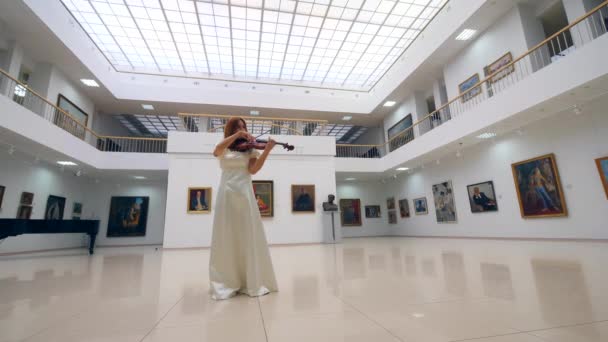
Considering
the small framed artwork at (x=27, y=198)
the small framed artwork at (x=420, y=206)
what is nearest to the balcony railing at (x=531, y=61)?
the small framed artwork at (x=420, y=206)

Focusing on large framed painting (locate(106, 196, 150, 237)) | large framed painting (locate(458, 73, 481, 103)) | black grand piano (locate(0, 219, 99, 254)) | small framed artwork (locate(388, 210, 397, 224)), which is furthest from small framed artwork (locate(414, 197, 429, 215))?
large framed painting (locate(106, 196, 150, 237))

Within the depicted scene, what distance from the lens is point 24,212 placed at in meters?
14.2

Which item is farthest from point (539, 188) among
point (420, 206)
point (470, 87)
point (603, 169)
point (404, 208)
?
point (404, 208)

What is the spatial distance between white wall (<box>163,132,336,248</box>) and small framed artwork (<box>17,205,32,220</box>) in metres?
7.13

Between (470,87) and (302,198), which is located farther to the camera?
(302,198)

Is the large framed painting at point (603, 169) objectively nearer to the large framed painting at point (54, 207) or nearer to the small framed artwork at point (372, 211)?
the small framed artwork at point (372, 211)

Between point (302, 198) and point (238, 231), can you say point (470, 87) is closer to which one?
point (302, 198)

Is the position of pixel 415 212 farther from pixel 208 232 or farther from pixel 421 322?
pixel 421 322

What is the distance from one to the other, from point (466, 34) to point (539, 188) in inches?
317

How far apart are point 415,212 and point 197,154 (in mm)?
15014

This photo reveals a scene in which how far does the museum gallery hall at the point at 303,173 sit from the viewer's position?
103 inches

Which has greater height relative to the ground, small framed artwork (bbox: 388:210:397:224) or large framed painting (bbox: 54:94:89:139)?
large framed painting (bbox: 54:94:89:139)

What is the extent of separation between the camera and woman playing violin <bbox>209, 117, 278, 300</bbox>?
11.0 ft

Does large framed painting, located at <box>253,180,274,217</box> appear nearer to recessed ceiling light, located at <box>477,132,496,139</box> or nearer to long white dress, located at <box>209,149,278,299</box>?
recessed ceiling light, located at <box>477,132,496,139</box>
